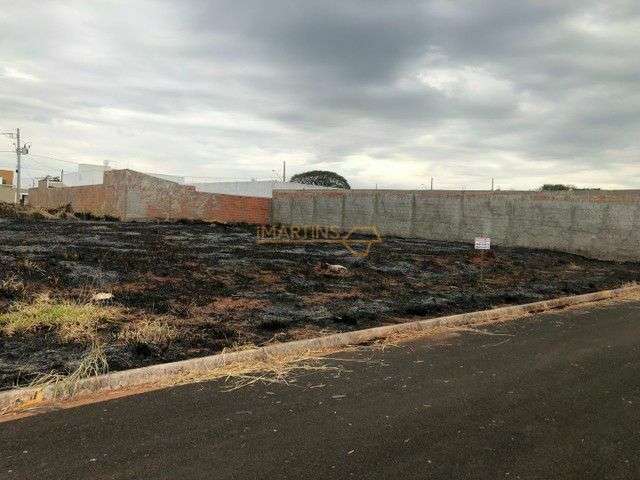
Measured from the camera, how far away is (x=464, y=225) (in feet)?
85.1

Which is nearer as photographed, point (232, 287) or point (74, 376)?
point (74, 376)

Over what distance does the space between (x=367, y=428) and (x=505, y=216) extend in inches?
868

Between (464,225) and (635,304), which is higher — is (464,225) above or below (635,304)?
above

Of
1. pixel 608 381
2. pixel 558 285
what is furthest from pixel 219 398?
pixel 558 285

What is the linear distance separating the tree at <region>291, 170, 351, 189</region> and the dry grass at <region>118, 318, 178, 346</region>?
59517mm

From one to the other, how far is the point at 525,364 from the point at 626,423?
1.81 metres

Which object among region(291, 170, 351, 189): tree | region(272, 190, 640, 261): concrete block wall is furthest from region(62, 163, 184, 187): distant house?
region(272, 190, 640, 261): concrete block wall

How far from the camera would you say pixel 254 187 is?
53531 millimetres

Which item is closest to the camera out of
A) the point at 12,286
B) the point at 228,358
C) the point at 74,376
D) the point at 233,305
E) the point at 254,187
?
the point at 74,376

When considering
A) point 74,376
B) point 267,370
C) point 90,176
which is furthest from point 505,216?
point 90,176

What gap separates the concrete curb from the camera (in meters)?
4.69

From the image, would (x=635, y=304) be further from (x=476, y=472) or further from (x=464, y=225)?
(x=464, y=225)

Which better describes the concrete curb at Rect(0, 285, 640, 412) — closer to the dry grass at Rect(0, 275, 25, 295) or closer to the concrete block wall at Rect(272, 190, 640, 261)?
the dry grass at Rect(0, 275, 25, 295)

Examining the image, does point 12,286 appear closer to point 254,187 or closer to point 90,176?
point 254,187
